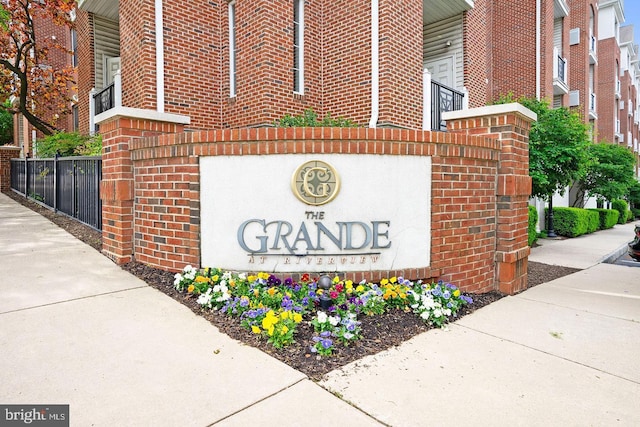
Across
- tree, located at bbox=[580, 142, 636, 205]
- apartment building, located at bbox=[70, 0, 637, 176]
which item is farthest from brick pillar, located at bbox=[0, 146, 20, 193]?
tree, located at bbox=[580, 142, 636, 205]

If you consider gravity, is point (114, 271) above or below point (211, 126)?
below

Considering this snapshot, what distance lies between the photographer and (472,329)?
369cm

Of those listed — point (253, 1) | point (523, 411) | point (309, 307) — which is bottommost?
point (523, 411)

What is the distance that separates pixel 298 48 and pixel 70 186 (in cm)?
534

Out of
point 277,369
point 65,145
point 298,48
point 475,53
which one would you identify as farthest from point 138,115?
point 475,53

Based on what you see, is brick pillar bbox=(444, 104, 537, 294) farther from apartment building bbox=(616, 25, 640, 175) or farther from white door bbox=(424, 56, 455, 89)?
apartment building bbox=(616, 25, 640, 175)

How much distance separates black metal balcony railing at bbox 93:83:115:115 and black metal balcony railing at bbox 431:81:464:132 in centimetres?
774

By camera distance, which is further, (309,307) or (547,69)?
(547,69)

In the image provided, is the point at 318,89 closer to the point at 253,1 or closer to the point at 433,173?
the point at 253,1

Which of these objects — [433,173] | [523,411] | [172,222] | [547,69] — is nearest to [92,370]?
[172,222]

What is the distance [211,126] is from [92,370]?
7507 millimetres

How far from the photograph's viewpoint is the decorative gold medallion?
160 inches

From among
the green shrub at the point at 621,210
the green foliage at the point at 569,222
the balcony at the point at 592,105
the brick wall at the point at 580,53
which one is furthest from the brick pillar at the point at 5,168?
the green shrub at the point at 621,210

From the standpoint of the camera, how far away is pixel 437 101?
10.3 meters
